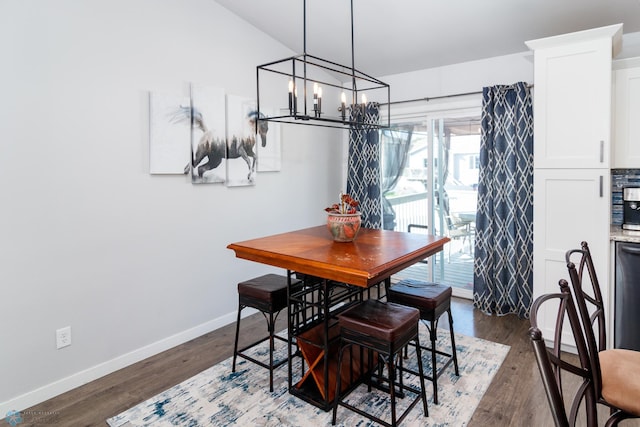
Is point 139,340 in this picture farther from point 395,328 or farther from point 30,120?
point 395,328

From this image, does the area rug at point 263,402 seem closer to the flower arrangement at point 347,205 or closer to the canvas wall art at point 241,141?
the flower arrangement at point 347,205

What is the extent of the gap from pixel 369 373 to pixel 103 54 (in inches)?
104

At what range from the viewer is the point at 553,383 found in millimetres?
924

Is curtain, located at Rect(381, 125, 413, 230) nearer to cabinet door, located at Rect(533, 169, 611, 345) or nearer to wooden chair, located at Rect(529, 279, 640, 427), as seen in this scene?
cabinet door, located at Rect(533, 169, 611, 345)

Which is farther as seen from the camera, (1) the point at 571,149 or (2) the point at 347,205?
(1) the point at 571,149

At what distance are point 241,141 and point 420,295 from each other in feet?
6.76

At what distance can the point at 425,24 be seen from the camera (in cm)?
330

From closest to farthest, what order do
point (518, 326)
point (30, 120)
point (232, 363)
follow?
point (30, 120) < point (232, 363) < point (518, 326)

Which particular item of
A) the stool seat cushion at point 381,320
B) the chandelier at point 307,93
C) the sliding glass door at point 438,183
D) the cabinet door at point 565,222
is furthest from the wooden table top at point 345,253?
the sliding glass door at point 438,183

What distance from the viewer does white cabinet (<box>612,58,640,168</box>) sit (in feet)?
9.13

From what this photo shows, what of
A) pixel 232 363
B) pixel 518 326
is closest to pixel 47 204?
pixel 232 363

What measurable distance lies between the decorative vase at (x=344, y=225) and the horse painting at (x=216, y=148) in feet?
3.08

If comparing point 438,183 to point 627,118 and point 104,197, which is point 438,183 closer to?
point 627,118

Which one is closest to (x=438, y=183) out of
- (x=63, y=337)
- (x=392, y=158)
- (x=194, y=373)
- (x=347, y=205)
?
(x=392, y=158)
